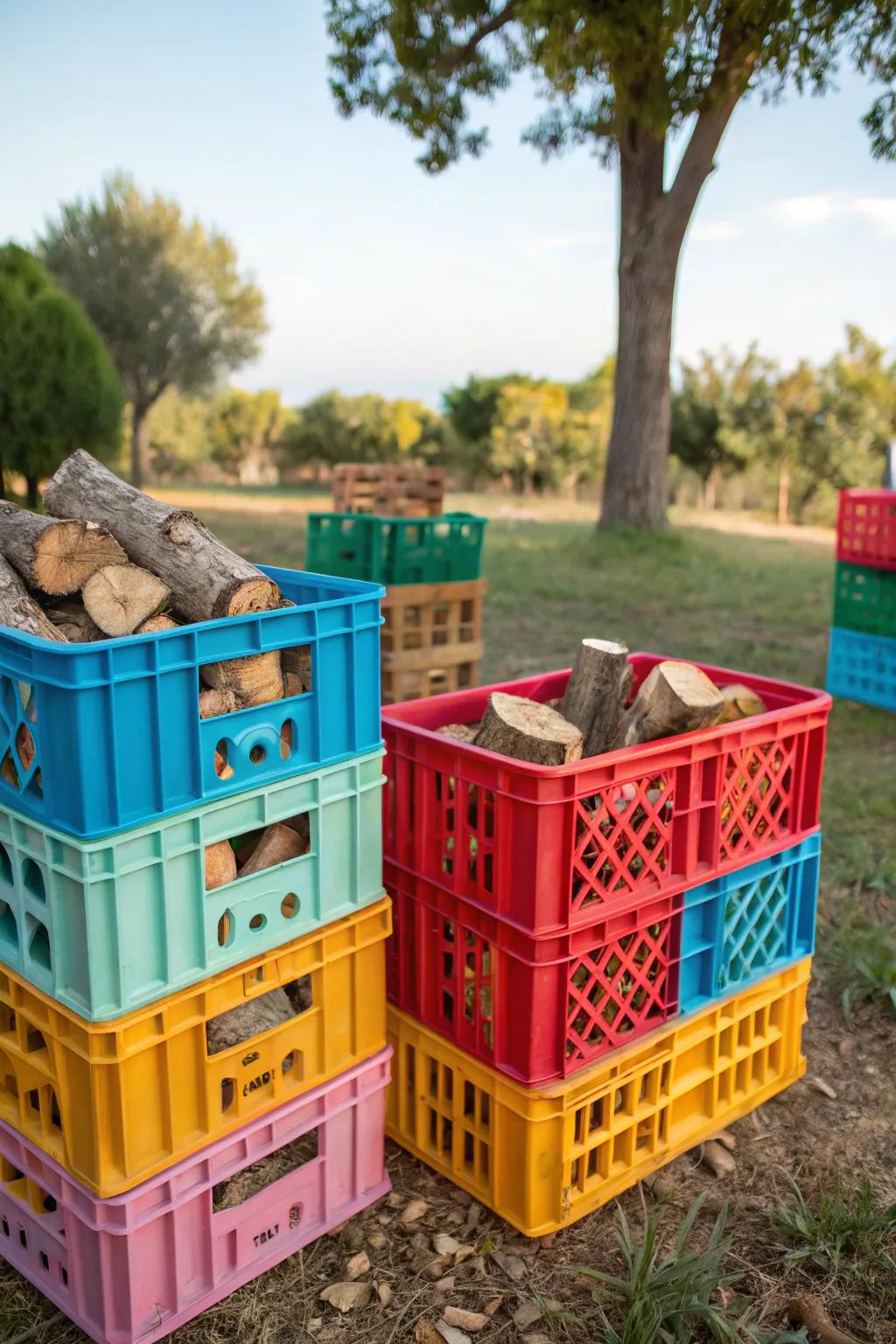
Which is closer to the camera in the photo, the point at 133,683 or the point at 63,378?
the point at 133,683

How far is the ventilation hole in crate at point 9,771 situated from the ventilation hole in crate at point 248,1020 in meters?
0.69

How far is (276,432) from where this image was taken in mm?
41688

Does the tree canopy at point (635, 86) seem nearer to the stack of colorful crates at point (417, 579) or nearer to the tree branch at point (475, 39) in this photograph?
the tree branch at point (475, 39)

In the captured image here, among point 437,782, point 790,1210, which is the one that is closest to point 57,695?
point 437,782

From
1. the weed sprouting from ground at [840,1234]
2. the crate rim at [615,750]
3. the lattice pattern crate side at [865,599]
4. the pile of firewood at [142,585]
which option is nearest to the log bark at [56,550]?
the pile of firewood at [142,585]

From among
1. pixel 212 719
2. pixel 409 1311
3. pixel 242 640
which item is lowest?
pixel 409 1311

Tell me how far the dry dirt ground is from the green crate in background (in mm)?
3486

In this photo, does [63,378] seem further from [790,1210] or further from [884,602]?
[790,1210]

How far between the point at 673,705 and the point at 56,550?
159 centimetres

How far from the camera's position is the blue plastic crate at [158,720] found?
78.2 inches

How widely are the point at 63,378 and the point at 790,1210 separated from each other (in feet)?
48.7

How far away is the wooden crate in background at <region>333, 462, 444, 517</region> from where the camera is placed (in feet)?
23.4

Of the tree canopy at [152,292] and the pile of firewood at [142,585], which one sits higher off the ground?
the tree canopy at [152,292]

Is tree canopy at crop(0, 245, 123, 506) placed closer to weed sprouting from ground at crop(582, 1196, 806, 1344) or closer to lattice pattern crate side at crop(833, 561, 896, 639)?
lattice pattern crate side at crop(833, 561, 896, 639)
